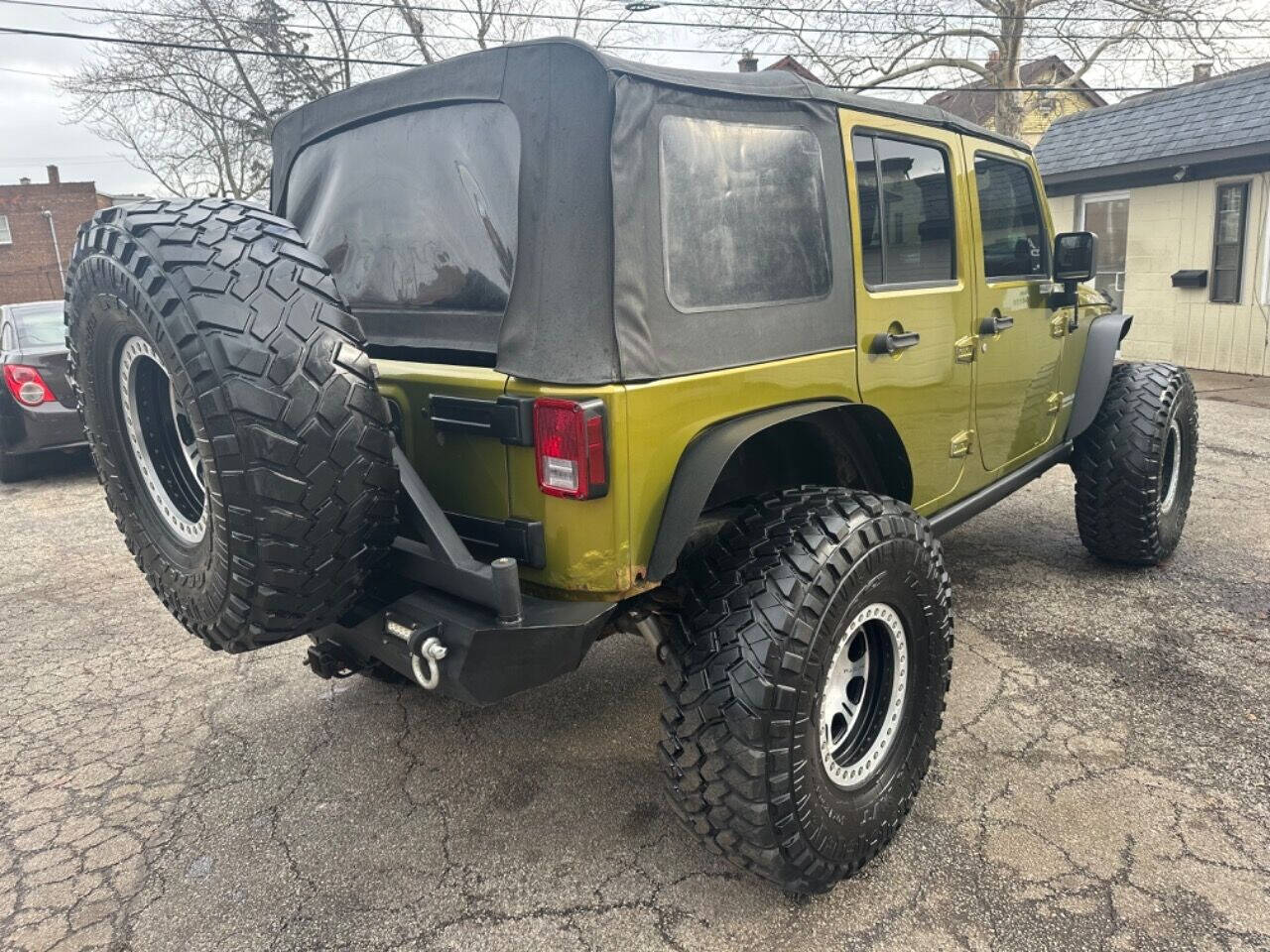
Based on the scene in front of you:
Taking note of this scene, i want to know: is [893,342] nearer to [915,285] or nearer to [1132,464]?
[915,285]

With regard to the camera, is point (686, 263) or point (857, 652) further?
point (857, 652)

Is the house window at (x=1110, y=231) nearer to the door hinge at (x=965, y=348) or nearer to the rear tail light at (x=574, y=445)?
the door hinge at (x=965, y=348)

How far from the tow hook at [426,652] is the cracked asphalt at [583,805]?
28.3 inches

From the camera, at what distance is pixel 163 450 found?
2449mm

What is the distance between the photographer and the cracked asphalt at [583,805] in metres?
2.30

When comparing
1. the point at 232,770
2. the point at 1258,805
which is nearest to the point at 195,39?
the point at 232,770

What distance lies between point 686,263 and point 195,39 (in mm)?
23863

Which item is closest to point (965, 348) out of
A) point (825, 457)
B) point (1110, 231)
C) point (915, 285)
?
point (915, 285)

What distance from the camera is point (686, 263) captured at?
226cm

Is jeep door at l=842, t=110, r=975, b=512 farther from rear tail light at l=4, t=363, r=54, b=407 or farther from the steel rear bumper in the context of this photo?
rear tail light at l=4, t=363, r=54, b=407

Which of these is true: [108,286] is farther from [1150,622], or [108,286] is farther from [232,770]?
[1150,622]

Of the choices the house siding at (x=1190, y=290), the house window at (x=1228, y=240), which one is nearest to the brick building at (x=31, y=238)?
the house siding at (x=1190, y=290)

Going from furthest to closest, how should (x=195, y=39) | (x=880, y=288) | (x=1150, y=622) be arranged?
(x=195, y=39), (x=1150, y=622), (x=880, y=288)

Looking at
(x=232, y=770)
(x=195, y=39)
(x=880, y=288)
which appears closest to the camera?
(x=880, y=288)
